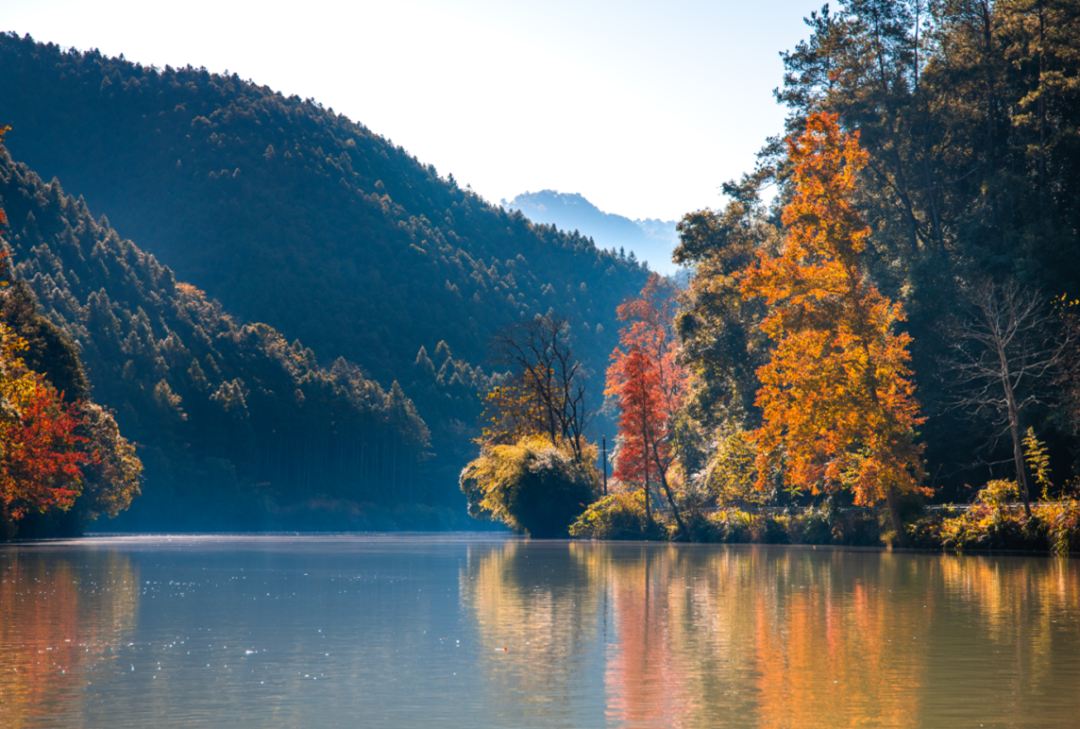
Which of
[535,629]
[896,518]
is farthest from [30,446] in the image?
[535,629]

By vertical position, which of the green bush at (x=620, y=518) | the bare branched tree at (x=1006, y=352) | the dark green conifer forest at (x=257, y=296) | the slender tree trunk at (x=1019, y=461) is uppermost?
the dark green conifer forest at (x=257, y=296)

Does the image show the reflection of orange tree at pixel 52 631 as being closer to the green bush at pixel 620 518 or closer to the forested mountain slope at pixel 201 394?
the green bush at pixel 620 518

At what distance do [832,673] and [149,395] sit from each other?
11814 centimetres

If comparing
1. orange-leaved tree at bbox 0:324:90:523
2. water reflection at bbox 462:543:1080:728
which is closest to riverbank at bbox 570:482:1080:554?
water reflection at bbox 462:543:1080:728

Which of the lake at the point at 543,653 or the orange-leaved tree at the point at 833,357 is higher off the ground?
the orange-leaved tree at the point at 833,357

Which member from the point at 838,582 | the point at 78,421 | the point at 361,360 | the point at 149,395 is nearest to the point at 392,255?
the point at 361,360

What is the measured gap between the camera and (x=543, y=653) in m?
11.0

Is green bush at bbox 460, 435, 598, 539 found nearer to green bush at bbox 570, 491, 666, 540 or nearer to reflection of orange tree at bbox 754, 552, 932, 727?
green bush at bbox 570, 491, 666, 540

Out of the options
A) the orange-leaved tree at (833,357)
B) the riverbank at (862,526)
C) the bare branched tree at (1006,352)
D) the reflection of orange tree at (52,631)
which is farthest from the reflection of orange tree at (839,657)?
the bare branched tree at (1006,352)

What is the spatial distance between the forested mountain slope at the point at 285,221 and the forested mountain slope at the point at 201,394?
1542cm

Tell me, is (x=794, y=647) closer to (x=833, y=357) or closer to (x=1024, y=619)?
(x=1024, y=619)

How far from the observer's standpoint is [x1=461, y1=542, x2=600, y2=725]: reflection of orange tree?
8.88 metres

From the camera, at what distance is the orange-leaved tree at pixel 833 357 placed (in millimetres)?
37281

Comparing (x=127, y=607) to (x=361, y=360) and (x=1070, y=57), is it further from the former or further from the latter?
(x=361, y=360)
